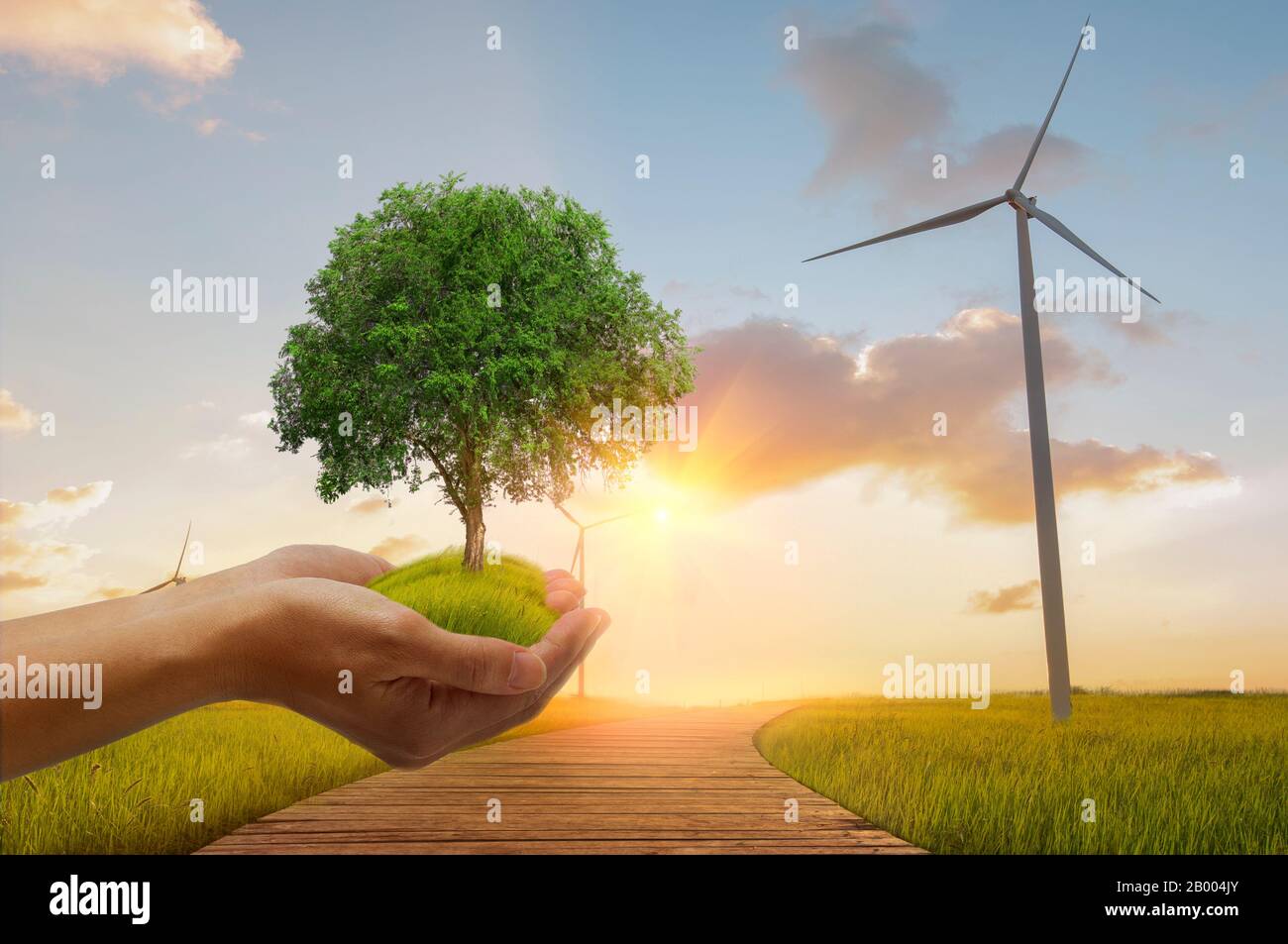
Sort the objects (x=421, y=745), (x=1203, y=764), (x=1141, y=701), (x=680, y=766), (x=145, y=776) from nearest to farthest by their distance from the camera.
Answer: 1. (x=421, y=745)
2. (x=145, y=776)
3. (x=1203, y=764)
4. (x=680, y=766)
5. (x=1141, y=701)

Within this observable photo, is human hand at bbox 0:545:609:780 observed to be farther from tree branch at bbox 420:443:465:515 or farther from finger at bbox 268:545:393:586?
tree branch at bbox 420:443:465:515

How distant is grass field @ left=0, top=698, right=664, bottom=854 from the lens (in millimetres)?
6473

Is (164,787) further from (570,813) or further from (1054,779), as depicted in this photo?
(1054,779)

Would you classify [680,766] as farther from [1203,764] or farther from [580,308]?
[580,308]

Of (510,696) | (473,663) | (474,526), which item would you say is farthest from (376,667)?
(474,526)

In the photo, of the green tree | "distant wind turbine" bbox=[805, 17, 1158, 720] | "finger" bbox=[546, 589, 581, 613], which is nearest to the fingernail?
"finger" bbox=[546, 589, 581, 613]

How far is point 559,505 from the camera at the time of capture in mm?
16234

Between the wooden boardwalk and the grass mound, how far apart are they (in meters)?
1.52

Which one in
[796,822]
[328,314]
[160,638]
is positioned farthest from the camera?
[328,314]

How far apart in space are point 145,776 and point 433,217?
10794 millimetres

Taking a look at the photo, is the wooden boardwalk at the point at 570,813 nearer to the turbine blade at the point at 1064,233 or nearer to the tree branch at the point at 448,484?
the tree branch at the point at 448,484

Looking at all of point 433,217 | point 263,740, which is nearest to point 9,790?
point 263,740

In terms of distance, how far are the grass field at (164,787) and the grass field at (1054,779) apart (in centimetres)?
536

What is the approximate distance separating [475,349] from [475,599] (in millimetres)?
8671
